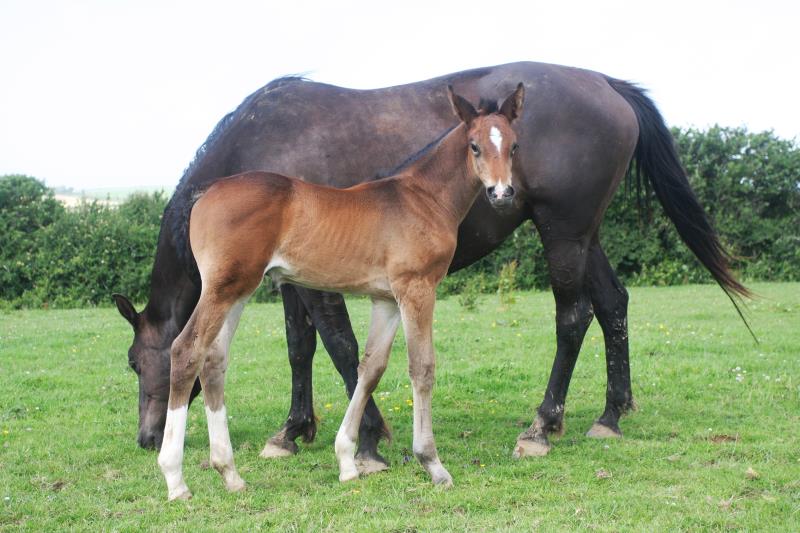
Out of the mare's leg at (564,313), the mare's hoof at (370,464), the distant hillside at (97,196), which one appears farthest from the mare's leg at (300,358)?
the distant hillside at (97,196)

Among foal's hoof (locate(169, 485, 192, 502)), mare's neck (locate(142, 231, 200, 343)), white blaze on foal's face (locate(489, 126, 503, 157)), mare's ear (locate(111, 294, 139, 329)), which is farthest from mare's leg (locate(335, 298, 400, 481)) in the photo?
mare's ear (locate(111, 294, 139, 329))

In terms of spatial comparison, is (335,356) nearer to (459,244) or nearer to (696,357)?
(459,244)

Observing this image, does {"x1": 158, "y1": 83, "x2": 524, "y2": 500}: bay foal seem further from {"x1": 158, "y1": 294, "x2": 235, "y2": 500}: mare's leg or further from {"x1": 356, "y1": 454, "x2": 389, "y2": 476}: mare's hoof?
{"x1": 356, "y1": 454, "x2": 389, "y2": 476}: mare's hoof

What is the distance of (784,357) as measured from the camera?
9.41 metres

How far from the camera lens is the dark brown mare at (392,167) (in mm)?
6292

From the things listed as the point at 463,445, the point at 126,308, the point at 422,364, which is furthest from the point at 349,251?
the point at 126,308

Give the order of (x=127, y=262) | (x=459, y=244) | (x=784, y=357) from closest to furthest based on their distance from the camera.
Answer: (x=459, y=244) < (x=784, y=357) < (x=127, y=262)

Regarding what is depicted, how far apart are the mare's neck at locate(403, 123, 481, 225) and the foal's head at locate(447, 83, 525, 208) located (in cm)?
10

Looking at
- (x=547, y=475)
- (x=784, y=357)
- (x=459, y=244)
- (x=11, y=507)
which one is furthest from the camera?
(x=784, y=357)

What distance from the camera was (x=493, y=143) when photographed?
205 inches

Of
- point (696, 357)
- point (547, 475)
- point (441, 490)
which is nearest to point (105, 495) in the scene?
point (441, 490)

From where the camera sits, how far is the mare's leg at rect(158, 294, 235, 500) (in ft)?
16.5

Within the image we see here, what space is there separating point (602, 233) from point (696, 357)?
11.0 meters

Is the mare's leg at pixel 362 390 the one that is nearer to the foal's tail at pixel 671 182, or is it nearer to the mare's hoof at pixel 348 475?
the mare's hoof at pixel 348 475
